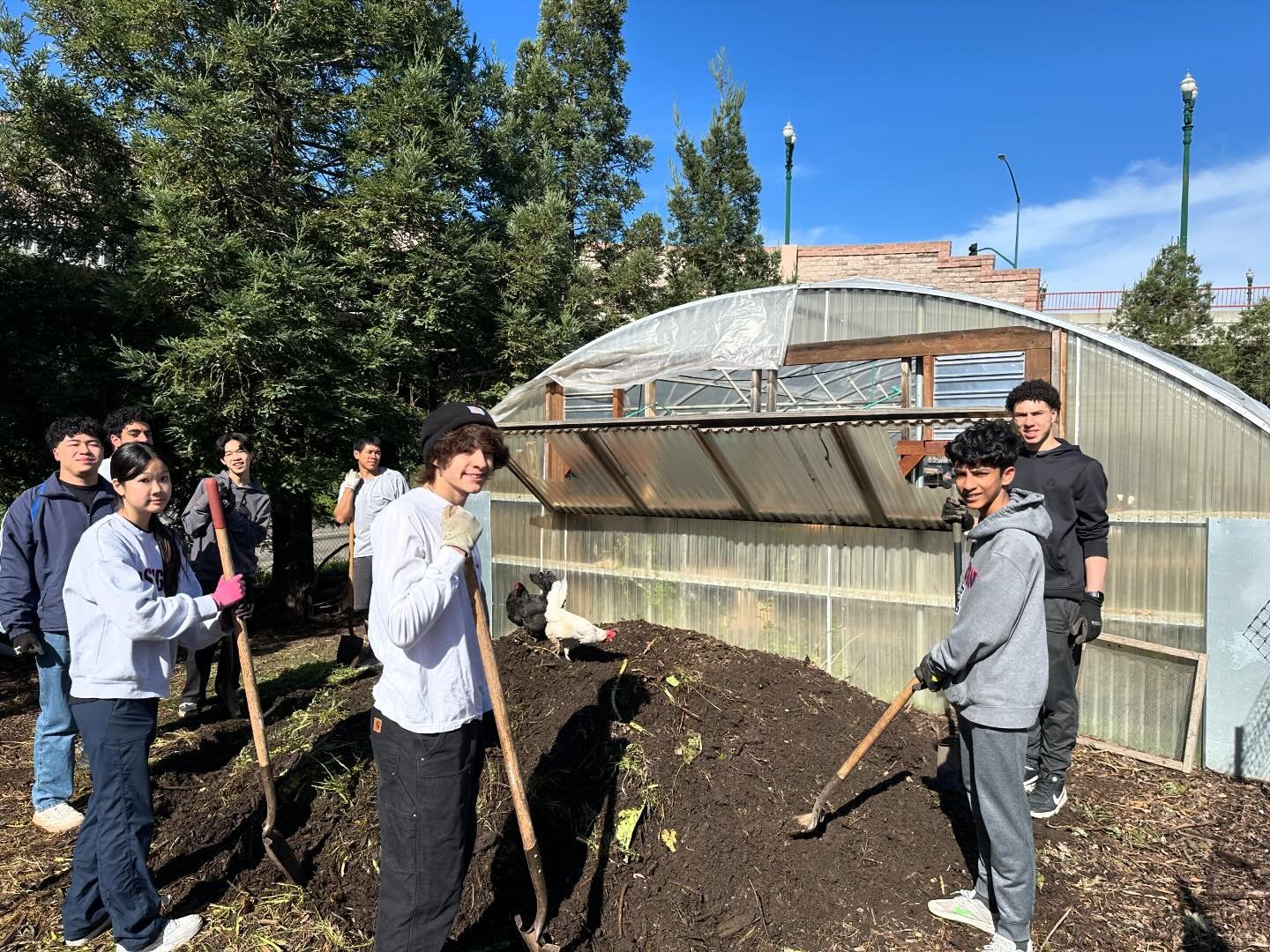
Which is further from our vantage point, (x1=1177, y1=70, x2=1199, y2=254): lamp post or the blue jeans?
(x1=1177, y1=70, x2=1199, y2=254): lamp post

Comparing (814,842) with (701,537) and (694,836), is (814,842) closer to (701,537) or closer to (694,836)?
(694,836)

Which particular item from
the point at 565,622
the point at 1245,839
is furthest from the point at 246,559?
the point at 1245,839

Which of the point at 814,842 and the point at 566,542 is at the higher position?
the point at 566,542

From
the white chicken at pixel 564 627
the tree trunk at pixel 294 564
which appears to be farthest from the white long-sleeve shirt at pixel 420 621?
the tree trunk at pixel 294 564

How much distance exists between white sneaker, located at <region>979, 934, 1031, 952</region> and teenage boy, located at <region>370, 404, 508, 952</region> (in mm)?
1912

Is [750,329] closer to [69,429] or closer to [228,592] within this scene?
[228,592]

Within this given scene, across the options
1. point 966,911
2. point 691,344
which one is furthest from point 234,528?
point 966,911

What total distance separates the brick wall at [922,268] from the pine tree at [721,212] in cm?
217

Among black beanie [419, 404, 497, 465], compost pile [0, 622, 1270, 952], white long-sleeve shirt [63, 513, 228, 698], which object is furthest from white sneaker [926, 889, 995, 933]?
white long-sleeve shirt [63, 513, 228, 698]

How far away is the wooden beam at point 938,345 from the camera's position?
15.0 ft

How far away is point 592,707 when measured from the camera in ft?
12.9

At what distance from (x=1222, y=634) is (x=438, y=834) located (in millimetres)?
4518

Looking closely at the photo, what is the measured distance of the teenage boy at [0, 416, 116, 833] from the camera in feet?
11.8

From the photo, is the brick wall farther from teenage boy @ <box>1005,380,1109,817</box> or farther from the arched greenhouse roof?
teenage boy @ <box>1005,380,1109,817</box>
